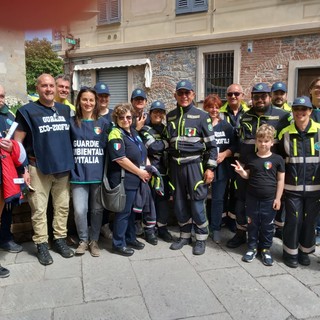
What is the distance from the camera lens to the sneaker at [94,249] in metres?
3.63

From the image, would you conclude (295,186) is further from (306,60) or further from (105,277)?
(306,60)

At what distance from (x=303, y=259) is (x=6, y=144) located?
322cm

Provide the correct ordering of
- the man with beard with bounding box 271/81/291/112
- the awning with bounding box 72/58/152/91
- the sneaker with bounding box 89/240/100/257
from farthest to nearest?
the awning with bounding box 72/58/152/91
the man with beard with bounding box 271/81/291/112
the sneaker with bounding box 89/240/100/257

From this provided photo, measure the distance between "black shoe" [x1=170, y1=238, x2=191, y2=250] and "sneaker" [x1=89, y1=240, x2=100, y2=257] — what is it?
0.86m

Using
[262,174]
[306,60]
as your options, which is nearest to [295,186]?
[262,174]

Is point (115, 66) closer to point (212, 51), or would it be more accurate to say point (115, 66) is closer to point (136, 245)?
point (212, 51)

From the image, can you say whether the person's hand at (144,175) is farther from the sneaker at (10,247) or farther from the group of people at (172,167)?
the sneaker at (10,247)

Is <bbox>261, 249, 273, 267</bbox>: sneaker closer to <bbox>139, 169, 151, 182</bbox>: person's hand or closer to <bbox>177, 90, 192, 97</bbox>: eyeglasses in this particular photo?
<bbox>139, 169, 151, 182</bbox>: person's hand

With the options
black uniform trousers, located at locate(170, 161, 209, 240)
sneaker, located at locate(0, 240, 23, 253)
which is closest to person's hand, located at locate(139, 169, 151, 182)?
black uniform trousers, located at locate(170, 161, 209, 240)

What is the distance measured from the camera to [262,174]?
136 inches

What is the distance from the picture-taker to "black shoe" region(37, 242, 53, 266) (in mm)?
3424

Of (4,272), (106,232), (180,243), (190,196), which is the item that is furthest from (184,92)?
(4,272)

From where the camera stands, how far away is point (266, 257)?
350 cm

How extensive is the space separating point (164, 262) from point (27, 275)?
54.4 inches
